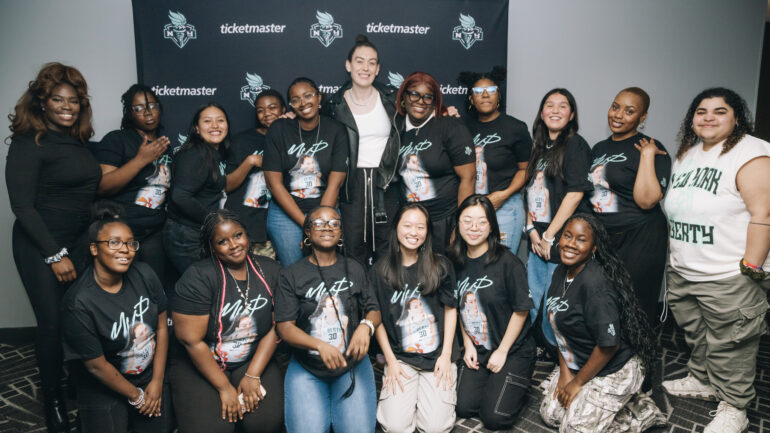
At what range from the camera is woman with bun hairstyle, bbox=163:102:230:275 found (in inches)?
115

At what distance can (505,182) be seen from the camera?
3219 millimetres

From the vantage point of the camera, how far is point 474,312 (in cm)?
277

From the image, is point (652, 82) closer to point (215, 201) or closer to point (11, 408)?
point (215, 201)

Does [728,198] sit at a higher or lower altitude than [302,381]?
higher

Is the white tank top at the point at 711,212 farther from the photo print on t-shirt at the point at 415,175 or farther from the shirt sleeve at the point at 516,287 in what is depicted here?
the photo print on t-shirt at the point at 415,175

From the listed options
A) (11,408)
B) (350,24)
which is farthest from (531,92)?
(11,408)

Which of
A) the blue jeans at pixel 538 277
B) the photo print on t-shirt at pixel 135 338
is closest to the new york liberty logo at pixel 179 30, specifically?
the photo print on t-shirt at pixel 135 338

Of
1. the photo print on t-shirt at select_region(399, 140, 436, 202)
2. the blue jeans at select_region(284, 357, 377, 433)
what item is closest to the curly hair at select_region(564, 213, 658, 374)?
the photo print on t-shirt at select_region(399, 140, 436, 202)

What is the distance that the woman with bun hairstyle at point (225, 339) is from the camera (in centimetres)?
239

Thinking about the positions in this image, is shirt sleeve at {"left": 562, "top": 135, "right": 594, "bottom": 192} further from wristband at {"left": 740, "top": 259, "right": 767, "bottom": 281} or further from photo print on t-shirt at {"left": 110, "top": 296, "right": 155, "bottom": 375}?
photo print on t-shirt at {"left": 110, "top": 296, "right": 155, "bottom": 375}

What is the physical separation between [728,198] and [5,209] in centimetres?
501

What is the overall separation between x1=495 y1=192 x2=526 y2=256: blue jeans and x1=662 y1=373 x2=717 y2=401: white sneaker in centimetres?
130

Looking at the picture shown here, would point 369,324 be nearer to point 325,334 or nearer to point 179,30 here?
point 325,334

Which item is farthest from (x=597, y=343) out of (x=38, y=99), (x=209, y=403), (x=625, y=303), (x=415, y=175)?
(x=38, y=99)
